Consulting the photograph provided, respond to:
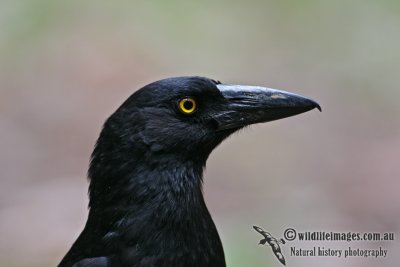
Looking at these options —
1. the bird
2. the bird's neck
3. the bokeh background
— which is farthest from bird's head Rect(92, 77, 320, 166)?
the bokeh background

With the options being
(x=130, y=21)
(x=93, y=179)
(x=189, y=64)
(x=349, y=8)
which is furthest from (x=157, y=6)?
(x=93, y=179)

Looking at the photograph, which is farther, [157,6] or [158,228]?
[157,6]

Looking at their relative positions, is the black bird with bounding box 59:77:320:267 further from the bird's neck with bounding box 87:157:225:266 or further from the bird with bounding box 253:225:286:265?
the bird with bounding box 253:225:286:265

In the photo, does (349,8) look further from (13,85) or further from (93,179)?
(93,179)

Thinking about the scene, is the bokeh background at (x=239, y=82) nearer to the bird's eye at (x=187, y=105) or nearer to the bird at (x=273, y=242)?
the bird at (x=273, y=242)

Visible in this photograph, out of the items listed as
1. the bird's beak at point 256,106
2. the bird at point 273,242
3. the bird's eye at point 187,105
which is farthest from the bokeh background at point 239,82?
the bird's eye at point 187,105

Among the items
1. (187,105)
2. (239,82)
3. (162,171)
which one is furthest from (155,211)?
(239,82)

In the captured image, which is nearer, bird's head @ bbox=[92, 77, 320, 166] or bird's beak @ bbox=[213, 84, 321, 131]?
bird's head @ bbox=[92, 77, 320, 166]

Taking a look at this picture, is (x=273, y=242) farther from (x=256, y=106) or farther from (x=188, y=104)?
(x=188, y=104)
